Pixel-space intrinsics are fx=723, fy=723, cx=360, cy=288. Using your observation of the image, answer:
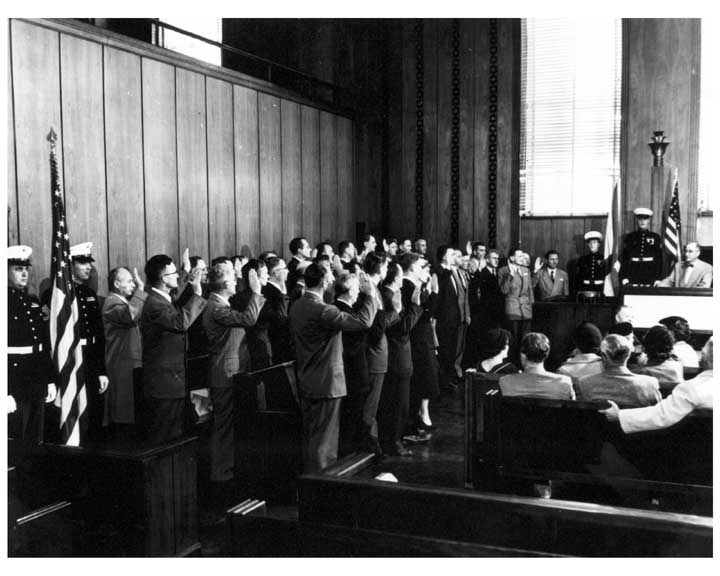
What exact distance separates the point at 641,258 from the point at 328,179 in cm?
424

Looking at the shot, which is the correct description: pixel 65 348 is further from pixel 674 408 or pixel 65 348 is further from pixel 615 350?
pixel 674 408

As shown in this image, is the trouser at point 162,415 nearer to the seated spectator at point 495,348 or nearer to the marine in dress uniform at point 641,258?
the seated spectator at point 495,348

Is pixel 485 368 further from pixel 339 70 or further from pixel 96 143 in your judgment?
pixel 339 70

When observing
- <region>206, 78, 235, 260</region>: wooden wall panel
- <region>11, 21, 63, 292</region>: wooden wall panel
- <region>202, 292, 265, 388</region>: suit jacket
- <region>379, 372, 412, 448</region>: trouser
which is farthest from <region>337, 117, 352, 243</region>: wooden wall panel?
<region>202, 292, 265, 388</region>: suit jacket

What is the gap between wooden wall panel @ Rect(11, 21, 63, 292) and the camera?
573 centimetres

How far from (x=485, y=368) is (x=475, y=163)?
6.62 meters

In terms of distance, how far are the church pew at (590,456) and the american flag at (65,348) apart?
7.64 ft

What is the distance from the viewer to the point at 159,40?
923cm

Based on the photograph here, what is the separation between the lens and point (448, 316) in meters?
7.70

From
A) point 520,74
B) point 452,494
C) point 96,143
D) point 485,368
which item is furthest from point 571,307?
point 452,494

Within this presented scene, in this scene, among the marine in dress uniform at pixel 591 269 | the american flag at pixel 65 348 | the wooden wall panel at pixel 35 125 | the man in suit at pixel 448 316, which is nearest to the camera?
the american flag at pixel 65 348

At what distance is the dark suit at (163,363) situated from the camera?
4.73 meters

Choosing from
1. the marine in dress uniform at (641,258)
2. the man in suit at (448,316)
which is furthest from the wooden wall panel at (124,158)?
the marine in dress uniform at (641,258)

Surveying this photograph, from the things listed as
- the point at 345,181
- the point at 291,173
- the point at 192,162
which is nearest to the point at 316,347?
the point at 192,162
